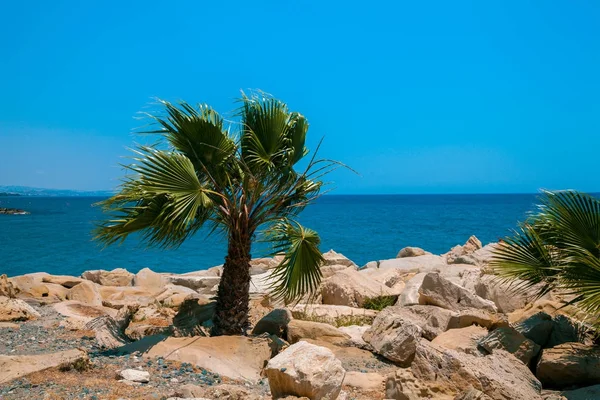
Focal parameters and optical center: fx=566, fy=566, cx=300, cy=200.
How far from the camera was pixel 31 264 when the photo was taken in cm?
3152

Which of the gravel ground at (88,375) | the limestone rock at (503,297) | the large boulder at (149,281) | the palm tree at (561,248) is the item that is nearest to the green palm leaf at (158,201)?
the gravel ground at (88,375)

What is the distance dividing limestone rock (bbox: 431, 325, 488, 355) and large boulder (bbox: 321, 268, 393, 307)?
3.00 m

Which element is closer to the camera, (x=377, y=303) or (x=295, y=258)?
(x=295, y=258)

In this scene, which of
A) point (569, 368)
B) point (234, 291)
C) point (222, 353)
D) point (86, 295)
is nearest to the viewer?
point (569, 368)

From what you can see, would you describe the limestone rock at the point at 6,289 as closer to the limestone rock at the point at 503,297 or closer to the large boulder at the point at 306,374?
the large boulder at the point at 306,374

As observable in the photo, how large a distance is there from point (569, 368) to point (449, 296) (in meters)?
3.42

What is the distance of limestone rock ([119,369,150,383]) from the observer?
21.1ft

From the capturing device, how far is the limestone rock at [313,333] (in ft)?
29.7

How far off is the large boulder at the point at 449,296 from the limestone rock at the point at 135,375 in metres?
6.17

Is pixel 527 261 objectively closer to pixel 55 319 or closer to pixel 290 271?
pixel 290 271

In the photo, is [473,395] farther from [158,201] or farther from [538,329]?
[158,201]

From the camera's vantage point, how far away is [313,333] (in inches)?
358

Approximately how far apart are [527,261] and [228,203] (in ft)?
15.3

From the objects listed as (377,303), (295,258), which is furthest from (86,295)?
(295,258)
